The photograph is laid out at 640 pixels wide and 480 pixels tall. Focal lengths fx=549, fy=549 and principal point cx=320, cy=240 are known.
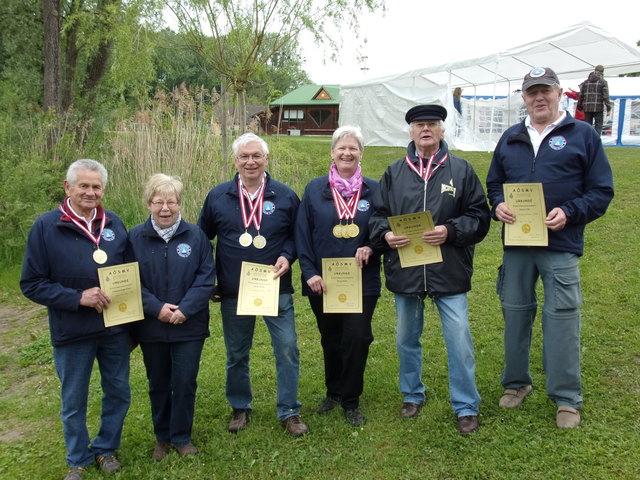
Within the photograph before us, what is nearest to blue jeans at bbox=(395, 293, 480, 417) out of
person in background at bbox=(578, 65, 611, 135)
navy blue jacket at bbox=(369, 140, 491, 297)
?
navy blue jacket at bbox=(369, 140, 491, 297)

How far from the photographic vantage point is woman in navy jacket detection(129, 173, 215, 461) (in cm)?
330

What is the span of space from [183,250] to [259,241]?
494 mm

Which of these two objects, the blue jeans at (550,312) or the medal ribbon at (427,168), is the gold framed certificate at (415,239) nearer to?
the medal ribbon at (427,168)

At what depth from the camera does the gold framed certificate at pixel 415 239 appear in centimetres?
342

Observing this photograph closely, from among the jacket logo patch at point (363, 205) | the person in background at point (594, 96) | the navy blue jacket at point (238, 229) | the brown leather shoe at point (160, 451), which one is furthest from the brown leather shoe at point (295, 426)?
the person in background at point (594, 96)

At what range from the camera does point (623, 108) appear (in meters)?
17.9

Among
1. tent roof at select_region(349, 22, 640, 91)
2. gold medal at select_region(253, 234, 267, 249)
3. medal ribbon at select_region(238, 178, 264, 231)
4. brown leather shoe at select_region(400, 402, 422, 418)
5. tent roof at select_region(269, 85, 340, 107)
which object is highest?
tent roof at select_region(269, 85, 340, 107)

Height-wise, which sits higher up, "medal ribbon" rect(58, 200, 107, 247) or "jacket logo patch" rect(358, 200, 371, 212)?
"jacket logo patch" rect(358, 200, 371, 212)

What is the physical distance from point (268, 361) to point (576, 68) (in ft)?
59.8

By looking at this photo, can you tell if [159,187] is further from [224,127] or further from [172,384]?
[224,127]

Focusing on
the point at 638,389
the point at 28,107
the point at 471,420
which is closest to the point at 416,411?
the point at 471,420

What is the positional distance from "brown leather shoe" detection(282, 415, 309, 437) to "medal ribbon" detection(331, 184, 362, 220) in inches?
56.3

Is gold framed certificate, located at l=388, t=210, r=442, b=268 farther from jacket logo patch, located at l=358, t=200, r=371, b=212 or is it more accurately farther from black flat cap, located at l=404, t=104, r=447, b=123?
black flat cap, located at l=404, t=104, r=447, b=123

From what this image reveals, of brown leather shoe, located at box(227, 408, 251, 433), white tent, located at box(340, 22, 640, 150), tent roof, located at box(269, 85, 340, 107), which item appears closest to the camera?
brown leather shoe, located at box(227, 408, 251, 433)
